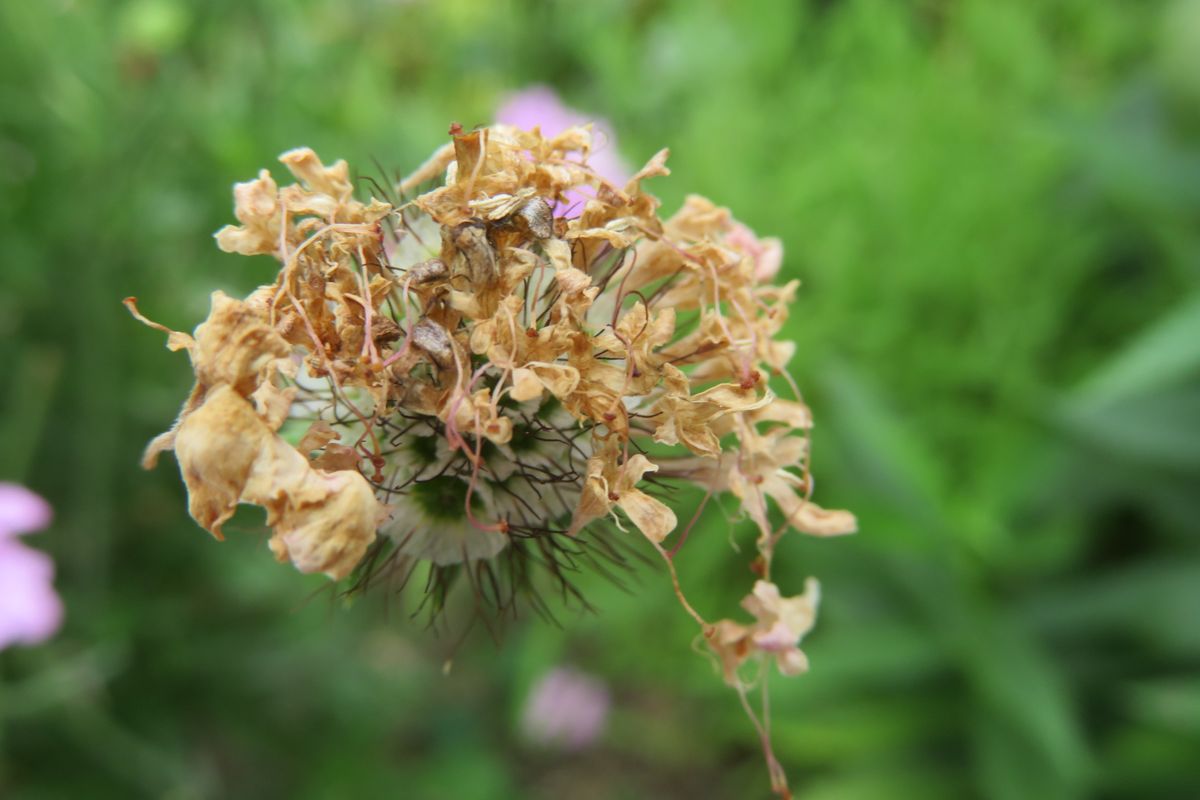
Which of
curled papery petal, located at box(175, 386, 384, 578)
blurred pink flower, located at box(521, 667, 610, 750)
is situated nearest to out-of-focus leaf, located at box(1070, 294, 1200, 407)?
curled papery petal, located at box(175, 386, 384, 578)

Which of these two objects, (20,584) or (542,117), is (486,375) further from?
(542,117)

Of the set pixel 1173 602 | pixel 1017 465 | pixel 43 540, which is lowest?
pixel 43 540

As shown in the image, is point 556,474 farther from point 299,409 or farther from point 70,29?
point 70,29

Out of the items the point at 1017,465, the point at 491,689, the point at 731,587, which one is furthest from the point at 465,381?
the point at 491,689

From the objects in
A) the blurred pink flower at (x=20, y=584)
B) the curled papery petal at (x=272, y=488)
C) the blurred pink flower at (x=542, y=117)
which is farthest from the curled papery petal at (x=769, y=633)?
the blurred pink flower at (x=542, y=117)

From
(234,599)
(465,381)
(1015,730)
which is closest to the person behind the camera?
(465,381)

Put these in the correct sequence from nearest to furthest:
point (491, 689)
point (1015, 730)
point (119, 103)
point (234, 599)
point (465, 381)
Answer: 1. point (465, 381)
2. point (119, 103)
3. point (1015, 730)
4. point (234, 599)
5. point (491, 689)

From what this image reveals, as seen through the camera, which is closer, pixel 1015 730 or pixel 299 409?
pixel 299 409

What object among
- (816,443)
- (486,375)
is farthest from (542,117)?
(486,375)
